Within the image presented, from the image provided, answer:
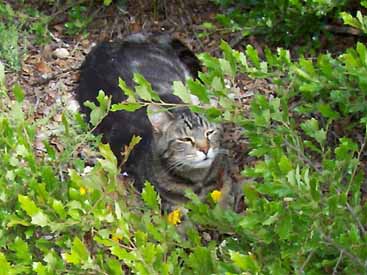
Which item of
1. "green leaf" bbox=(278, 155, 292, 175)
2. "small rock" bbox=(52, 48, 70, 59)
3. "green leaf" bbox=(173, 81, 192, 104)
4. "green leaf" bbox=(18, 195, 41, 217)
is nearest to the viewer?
"green leaf" bbox=(278, 155, 292, 175)

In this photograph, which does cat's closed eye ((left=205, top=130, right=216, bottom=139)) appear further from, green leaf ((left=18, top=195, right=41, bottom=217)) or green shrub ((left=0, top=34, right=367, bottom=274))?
green leaf ((left=18, top=195, right=41, bottom=217))

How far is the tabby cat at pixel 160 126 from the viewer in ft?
14.7

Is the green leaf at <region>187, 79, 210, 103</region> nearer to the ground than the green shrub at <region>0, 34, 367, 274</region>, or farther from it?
farther from it

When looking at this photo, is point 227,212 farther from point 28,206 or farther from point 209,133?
point 209,133

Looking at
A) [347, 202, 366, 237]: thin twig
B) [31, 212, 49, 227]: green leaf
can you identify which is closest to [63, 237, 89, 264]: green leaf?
[31, 212, 49, 227]: green leaf

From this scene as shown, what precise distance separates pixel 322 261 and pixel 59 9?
129 inches

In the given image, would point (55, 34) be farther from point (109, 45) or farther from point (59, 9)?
point (109, 45)

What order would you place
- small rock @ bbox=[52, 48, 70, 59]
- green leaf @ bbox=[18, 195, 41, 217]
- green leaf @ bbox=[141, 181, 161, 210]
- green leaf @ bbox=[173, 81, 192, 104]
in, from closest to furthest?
green leaf @ bbox=[18, 195, 41, 217] < green leaf @ bbox=[173, 81, 192, 104] < green leaf @ bbox=[141, 181, 161, 210] < small rock @ bbox=[52, 48, 70, 59]

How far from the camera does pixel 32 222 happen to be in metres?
2.82

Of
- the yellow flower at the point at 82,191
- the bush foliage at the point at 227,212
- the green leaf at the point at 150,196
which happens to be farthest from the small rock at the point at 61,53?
the green leaf at the point at 150,196

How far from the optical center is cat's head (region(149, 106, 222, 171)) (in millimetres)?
4453

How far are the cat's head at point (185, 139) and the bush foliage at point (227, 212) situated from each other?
1132 mm

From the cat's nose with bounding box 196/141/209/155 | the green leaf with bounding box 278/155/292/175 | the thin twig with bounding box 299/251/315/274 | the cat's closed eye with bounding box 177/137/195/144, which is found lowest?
the cat's nose with bounding box 196/141/209/155

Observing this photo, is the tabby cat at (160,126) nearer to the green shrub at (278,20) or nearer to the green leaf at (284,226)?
the green shrub at (278,20)
